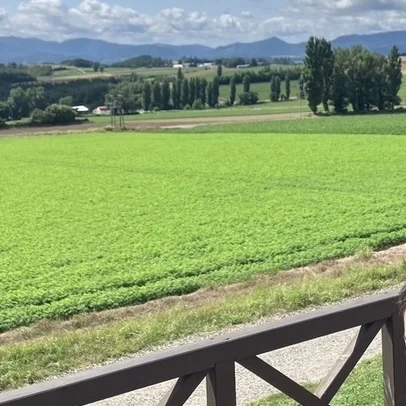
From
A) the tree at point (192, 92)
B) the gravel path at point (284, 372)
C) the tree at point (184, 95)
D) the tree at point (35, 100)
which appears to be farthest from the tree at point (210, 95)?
the gravel path at point (284, 372)

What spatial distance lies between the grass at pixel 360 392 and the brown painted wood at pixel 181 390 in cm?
334

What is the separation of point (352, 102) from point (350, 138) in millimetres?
47901

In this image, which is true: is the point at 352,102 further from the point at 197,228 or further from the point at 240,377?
the point at 240,377

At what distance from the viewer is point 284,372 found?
7.55 meters

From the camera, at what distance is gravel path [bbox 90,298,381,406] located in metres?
6.87

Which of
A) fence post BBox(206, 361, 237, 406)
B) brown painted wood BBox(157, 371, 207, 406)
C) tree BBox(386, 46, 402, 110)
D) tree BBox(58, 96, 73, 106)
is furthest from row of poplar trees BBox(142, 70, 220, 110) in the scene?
brown painted wood BBox(157, 371, 207, 406)

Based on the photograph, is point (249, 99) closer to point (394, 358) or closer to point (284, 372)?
point (284, 372)

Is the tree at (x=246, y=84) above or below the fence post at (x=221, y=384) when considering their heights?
above

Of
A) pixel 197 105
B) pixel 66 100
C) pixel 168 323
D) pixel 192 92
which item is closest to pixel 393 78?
pixel 197 105

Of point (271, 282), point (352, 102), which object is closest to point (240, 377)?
point (271, 282)

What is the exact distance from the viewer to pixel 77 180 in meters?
32.7

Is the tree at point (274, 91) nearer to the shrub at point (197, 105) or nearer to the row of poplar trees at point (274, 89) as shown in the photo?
the row of poplar trees at point (274, 89)

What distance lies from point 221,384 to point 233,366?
10 cm

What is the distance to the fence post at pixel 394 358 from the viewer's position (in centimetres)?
384
